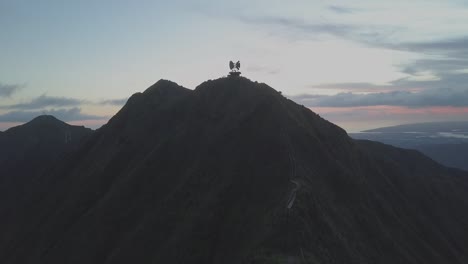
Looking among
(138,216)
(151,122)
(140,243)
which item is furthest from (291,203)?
(151,122)

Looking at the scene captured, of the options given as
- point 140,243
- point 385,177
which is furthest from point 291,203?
point 385,177

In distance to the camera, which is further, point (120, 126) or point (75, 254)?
point (120, 126)

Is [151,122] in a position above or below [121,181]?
above

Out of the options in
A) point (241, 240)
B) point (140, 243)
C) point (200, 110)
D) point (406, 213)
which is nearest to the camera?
point (241, 240)

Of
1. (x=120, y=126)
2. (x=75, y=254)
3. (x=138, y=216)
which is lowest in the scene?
(x=75, y=254)

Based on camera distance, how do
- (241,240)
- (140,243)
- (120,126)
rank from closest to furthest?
1. (241,240)
2. (140,243)
3. (120,126)

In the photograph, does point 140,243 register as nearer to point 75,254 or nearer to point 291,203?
point 75,254

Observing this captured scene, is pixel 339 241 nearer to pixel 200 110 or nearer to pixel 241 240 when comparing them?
pixel 241 240
